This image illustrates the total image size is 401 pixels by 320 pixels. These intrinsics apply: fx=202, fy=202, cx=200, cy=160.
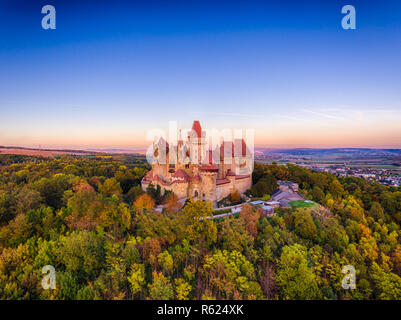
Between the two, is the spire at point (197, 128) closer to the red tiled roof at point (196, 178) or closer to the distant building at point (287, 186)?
the red tiled roof at point (196, 178)

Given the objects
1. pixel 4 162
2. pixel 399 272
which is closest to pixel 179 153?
pixel 399 272

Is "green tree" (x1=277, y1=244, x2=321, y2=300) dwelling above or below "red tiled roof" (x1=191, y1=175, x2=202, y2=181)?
below

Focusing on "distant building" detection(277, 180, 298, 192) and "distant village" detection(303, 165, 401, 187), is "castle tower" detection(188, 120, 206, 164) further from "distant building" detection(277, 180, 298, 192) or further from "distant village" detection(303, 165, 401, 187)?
"distant village" detection(303, 165, 401, 187)

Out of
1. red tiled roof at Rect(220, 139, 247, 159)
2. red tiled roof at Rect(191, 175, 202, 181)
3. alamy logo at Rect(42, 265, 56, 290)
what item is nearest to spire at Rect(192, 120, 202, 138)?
red tiled roof at Rect(220, 139, 247, 159)

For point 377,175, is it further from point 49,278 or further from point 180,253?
point 49,278

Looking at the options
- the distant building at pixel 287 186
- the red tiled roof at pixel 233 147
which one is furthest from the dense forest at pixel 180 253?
the red tiled roof at pixel 233 147

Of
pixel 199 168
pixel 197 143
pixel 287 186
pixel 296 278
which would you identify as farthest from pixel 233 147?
pixel 296 278
